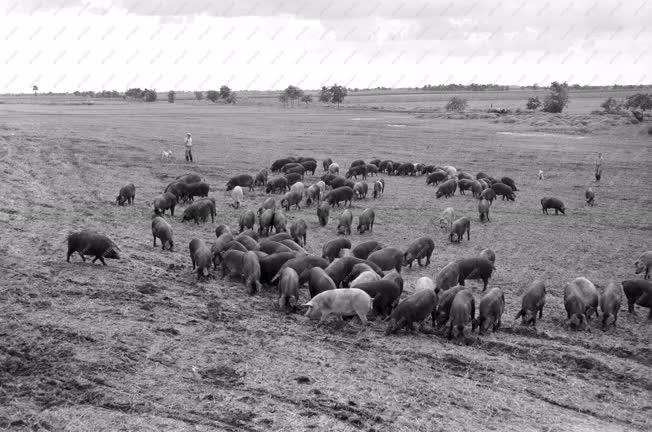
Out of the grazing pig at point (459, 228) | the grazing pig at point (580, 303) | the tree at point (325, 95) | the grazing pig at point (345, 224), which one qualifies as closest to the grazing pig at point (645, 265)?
the grazing pig at point (580, 303)

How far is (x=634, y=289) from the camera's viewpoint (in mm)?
11484

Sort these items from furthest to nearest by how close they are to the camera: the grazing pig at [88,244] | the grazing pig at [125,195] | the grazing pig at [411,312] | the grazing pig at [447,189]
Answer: the grazing pig at [447,189] → the grazing pig at [125,195] → the grazing pig at [88,244] → the grazing pig at [411,312]

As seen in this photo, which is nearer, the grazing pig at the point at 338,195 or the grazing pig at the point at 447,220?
the grazing pig at the point at 447,220

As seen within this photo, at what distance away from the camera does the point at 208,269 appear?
489 inches

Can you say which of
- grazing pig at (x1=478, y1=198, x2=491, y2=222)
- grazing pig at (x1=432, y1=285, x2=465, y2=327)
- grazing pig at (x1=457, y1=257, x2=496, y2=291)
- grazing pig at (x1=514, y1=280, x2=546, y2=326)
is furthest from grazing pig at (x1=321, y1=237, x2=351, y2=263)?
grazing pig at (x1=478, y1=198, x2=491, y2=222)

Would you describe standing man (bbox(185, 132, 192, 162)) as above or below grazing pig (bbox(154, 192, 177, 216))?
above

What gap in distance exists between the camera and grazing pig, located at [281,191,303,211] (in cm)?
2039

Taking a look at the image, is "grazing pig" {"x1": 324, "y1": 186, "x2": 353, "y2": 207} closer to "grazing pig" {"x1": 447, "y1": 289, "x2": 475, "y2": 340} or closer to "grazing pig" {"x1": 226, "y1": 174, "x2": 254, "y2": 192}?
"grazing pig" {"x1": 226, "y1": 174, "x2": 254, "y2": 192}

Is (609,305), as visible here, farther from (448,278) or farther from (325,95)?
(325,95)

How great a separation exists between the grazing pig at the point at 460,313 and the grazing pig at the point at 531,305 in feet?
3.26

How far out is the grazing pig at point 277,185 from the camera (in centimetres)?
2309

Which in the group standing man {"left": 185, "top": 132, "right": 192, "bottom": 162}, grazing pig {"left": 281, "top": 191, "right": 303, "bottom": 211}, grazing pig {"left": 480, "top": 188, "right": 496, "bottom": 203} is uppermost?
standing man {"left": 185, "top": 132, "right": 192, "bottom": 162}

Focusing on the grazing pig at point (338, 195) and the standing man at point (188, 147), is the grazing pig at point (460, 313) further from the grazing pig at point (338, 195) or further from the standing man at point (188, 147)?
the standing man at point (188, 147)

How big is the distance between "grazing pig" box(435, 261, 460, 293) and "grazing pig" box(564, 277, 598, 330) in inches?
86.1
